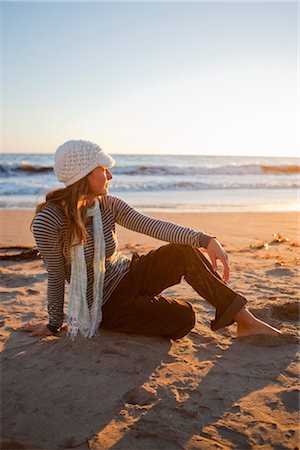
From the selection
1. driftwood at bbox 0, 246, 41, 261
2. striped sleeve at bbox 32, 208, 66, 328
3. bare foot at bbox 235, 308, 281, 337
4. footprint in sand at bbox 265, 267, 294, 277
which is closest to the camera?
striped sleeve at bbox 32, 208, 66, 328

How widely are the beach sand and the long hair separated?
0.69 meters

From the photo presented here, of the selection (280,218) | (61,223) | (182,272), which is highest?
(61,223)

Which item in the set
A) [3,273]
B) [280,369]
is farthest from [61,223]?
[3,273]

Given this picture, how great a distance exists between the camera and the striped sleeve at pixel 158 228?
3.00 meters

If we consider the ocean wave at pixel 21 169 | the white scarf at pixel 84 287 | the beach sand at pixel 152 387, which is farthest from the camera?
the ocean wave at pixel 21 169

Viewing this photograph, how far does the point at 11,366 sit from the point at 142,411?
90 centimetres

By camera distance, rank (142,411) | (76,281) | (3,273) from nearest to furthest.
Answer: (142,411), (76,281), (3,273)

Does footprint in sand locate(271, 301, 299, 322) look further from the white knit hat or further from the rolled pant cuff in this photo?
the white knit hat

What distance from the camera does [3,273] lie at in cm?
A: 463

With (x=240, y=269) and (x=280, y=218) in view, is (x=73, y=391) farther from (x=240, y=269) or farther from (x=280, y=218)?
(x=280, y=218)

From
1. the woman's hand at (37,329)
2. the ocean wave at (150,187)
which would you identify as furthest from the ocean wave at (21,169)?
the woman's hand at (37,329)

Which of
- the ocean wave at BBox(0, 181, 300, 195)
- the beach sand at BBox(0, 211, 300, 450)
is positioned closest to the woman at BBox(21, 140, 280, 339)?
the beach sand at BBox(0, 211, 300, 450)

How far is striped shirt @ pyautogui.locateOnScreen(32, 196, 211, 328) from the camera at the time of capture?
2.75 metres

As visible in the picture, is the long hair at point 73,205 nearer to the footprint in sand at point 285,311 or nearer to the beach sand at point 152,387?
the beach sand at point 152,387
